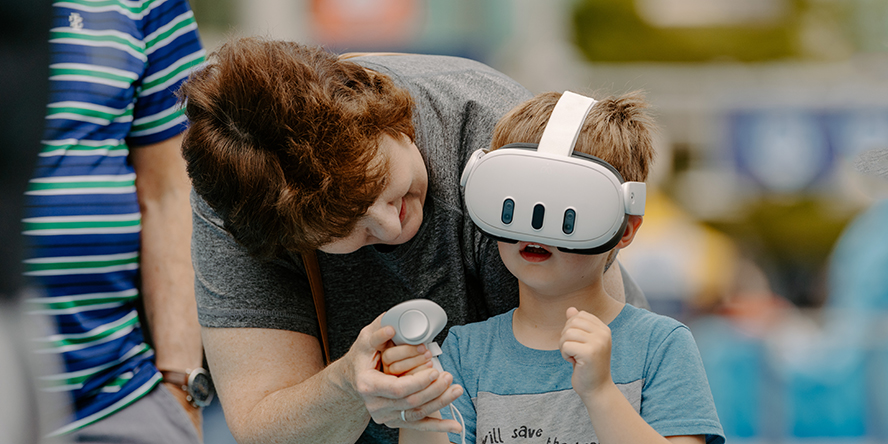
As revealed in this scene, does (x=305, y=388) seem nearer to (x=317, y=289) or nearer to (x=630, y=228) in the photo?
(x=317, y=289)

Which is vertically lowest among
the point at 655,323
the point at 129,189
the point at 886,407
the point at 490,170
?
the point at 886,407

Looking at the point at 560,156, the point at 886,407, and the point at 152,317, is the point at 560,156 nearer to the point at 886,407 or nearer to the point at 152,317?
the point at 152,317

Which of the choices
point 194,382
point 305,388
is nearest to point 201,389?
point 194,382

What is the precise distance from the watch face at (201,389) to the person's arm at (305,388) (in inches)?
14.5

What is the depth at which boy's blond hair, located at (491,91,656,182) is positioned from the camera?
1.21 m

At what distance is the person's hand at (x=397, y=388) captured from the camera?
3.56 feet

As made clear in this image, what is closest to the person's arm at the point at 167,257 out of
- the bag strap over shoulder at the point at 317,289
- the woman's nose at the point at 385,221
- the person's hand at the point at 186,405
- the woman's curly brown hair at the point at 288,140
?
the person's hand at the point at 186,405

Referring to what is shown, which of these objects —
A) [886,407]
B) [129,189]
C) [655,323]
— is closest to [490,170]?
[655,323]

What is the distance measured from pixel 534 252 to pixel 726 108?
4582 millimetres

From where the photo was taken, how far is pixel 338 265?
4.96 ft

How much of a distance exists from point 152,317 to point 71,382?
248 millimetres

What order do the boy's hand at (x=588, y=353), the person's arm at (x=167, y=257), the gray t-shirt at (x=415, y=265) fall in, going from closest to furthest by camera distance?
the boy's hand at (x=588, y=353), the gray t-shirt at (x=415, y=265), the person's arm at (x=167, y=257)

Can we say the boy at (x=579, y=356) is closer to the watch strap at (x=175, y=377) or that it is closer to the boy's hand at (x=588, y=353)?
the boy's hand at (x=588, y=353)

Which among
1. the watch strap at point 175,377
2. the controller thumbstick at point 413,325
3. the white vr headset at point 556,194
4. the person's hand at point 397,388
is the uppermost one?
the white vr headset at point 556,194
